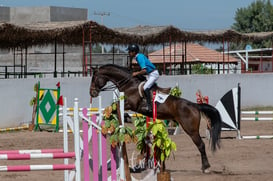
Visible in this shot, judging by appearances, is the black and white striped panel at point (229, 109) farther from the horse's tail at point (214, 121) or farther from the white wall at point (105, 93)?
the white wall at point (105, 93)

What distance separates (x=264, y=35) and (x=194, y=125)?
19.3m

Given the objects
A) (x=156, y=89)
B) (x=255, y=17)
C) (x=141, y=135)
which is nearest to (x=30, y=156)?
(x=141, y=135)

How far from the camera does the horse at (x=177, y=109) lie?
12.3 meters

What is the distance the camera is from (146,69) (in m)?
12.8

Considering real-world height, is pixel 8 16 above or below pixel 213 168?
above

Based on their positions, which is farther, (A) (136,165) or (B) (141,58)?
(B) (141,58)

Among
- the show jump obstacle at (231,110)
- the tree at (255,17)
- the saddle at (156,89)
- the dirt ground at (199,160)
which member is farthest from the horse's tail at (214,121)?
the tree at (255,17)

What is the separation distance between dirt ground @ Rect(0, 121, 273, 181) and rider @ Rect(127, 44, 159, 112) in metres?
1.37

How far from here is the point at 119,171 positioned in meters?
8.57

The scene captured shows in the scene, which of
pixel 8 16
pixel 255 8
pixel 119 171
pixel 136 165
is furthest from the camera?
pixel 255 8

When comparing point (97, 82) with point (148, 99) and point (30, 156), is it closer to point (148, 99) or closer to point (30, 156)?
point (148, 99)

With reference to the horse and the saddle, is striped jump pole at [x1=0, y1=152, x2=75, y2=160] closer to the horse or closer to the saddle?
the horse

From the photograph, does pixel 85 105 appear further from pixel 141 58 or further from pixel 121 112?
pixel 121 112

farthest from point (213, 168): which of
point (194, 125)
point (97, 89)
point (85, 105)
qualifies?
point (85, 105)
